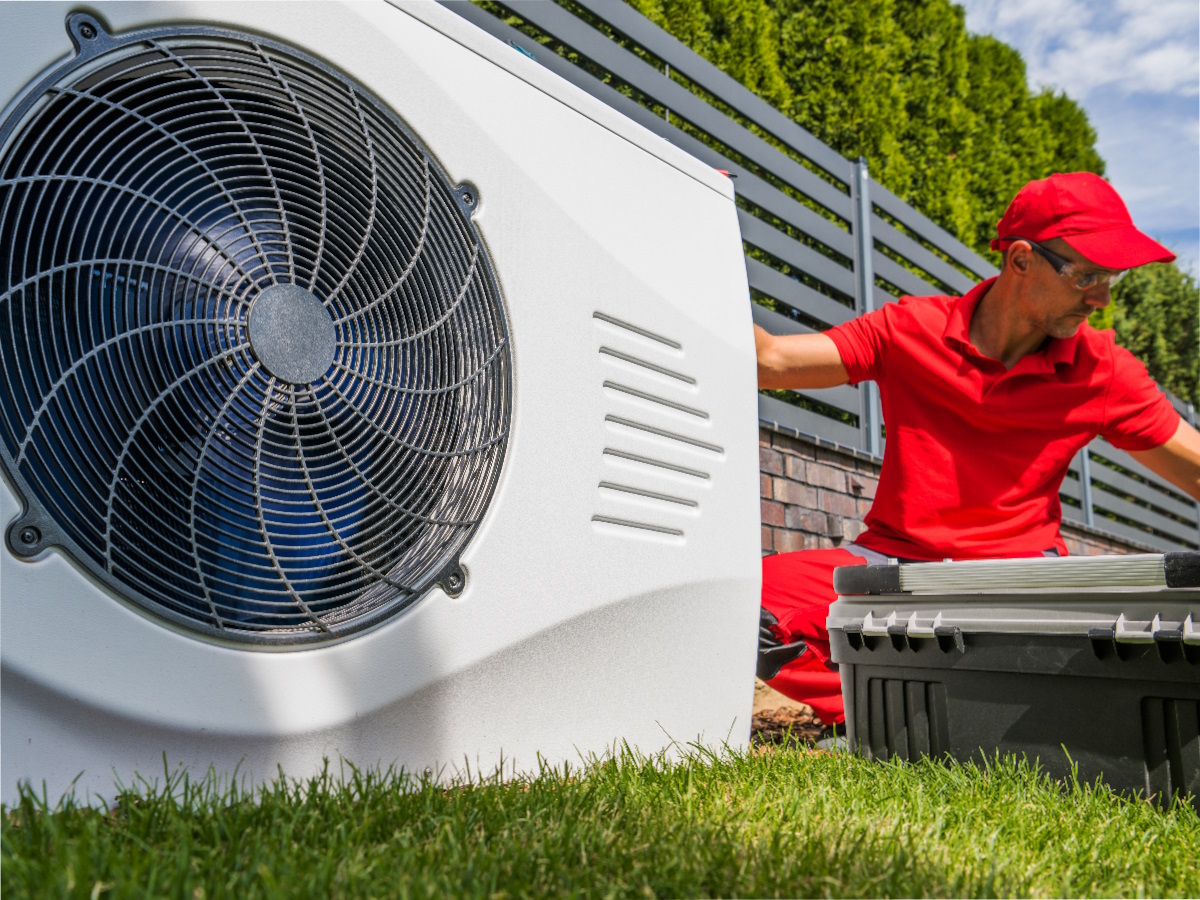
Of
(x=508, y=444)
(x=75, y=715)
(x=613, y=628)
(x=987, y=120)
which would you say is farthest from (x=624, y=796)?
(x=987, y=120)

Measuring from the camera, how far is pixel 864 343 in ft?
8.08

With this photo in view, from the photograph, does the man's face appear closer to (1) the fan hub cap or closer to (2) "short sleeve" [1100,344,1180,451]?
(2) "short sleeve" [1100,344,1180,451]

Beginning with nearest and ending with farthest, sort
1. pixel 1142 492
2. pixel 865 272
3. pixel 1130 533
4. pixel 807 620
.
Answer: pixel 807 620 < pixel 865 272 < pixel 1130 533 < pixel 1142 492

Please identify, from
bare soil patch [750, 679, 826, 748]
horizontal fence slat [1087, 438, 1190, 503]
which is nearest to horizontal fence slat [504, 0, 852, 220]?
bare soil patch [750, 679, 826, 748]

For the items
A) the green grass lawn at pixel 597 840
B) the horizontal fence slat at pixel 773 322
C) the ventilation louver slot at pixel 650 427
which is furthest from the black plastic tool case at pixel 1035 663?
the horizontal fence slat at pixel 773 322

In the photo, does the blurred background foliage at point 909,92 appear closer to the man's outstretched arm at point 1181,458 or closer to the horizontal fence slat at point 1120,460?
the horizontal fence slat at point 1120,460

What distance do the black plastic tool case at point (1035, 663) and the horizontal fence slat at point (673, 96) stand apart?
2.46m

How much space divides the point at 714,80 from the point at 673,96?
411 millimetres

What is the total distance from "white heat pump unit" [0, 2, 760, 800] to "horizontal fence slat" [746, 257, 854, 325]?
2556mm

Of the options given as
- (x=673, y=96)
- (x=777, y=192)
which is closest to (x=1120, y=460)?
(x=777, y=192)

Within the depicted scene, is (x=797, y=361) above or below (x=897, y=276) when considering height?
below

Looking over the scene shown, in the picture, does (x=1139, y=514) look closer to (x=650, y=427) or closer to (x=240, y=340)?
(x=650, y=427)

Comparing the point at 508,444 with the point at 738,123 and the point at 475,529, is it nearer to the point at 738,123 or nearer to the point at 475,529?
the point at 475,529

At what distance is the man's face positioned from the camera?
7.56 ft
